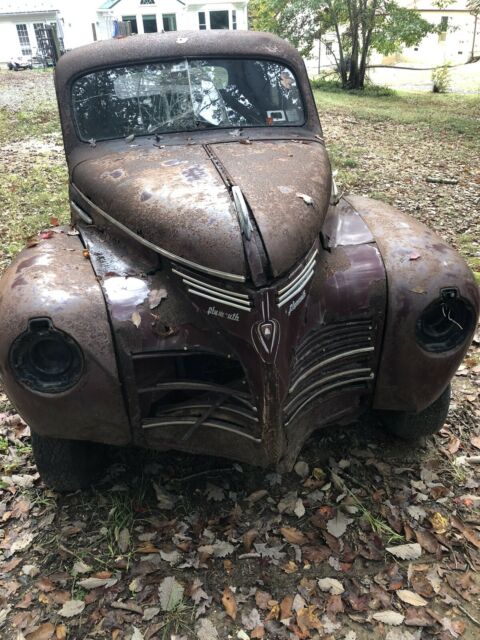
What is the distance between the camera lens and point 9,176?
9.30 m

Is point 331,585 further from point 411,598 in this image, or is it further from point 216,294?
point 216,294

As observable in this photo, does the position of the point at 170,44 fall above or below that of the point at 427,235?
above

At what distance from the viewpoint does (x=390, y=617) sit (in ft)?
8.17

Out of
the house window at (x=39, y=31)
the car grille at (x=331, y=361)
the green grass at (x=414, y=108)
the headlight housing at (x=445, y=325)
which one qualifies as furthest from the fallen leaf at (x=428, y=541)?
the house window at (x=39, y=31)

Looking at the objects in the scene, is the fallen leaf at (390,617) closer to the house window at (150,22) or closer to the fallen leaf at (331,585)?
the fallen leaf at (331,585)

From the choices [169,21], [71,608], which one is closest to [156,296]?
[71,608]

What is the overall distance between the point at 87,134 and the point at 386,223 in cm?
202

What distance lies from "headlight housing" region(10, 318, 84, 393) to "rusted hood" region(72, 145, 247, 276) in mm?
621

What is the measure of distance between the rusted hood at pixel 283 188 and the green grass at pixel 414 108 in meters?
9.64

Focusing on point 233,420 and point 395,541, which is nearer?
point 233,420

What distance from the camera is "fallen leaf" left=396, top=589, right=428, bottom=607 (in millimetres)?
2541

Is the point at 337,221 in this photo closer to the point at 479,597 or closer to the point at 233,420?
the point at 233,420

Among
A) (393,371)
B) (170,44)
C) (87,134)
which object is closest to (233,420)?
(393,371)

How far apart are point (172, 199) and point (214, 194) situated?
21 cm
